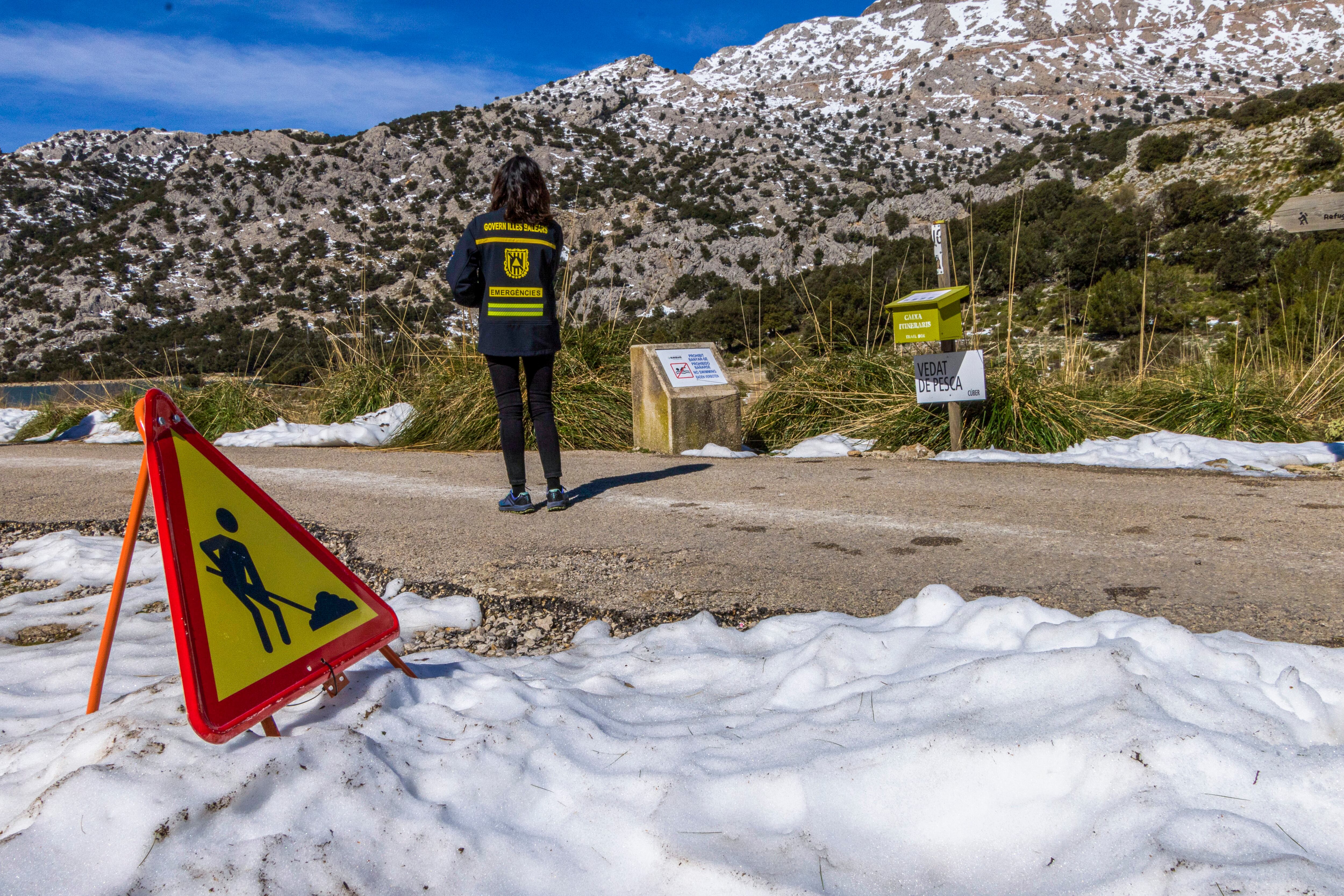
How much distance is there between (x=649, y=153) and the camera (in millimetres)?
70875

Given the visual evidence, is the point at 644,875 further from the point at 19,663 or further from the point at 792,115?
the point at 792,115

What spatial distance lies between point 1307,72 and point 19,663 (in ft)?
564

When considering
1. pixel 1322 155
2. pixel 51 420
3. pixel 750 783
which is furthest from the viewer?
pixel 1322 155

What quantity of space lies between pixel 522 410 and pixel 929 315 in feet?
10.4

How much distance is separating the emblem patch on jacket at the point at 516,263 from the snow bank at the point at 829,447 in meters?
2.99

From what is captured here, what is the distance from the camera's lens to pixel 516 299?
419 cm

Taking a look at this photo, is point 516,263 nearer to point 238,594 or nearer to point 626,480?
point 626,480

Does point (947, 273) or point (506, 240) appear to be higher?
point (506, 240)

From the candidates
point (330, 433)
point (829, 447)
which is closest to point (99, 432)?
point (330, 433)

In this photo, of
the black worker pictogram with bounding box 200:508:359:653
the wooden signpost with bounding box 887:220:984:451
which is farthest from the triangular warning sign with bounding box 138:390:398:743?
the wooden signpost with bounding box 887:220:984:451

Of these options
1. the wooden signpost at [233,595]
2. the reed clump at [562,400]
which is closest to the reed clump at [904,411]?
the reed clump at [562,400]

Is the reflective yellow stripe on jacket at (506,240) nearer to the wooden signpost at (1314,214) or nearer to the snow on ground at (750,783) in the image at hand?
the snow on ground at (750,783)

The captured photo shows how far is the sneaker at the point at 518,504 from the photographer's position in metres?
4.27

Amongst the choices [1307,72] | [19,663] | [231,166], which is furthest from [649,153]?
[1307,72]
